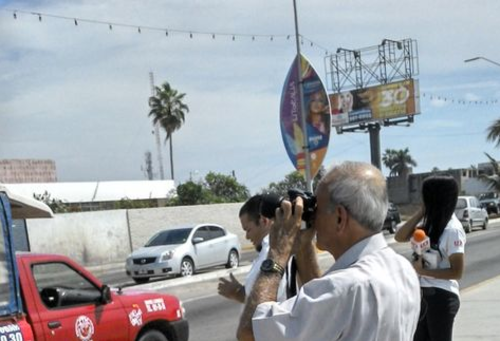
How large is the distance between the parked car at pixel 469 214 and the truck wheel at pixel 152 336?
2489 cm

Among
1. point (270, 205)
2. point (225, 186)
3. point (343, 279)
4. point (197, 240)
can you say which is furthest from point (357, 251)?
point (225, 186)

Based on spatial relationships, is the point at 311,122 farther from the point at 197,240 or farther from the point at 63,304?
the point at 63,304

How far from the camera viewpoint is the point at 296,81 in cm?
2447

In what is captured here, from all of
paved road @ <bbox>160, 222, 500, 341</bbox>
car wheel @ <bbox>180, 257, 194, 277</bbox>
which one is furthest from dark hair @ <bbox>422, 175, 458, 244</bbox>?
car wheel @ <bbox>180, 257, 194, 277</bbox>

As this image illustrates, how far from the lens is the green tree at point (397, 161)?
115 m

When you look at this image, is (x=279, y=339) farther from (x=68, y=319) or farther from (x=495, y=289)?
(x=495, y=289)

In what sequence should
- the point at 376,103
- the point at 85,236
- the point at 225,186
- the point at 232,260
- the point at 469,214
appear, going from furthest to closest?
the point at 376,103 < the point at 225,186 < the point at 469,214 < the point at 85,236 < the point at 232,260

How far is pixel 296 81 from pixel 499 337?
17.9 m

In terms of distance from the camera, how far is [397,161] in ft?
380

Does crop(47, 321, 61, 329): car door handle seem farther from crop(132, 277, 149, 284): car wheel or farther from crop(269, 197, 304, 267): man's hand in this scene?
crop(132, 277, 149, 284): car wheel

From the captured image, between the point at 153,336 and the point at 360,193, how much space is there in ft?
16.3

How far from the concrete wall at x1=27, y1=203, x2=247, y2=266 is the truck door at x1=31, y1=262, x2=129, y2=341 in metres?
18.9

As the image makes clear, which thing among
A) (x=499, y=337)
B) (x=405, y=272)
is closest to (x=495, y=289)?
(x=499, y=337)

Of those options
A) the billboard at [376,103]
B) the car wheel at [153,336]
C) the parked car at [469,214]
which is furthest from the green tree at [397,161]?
the car wheel at [153,336]
